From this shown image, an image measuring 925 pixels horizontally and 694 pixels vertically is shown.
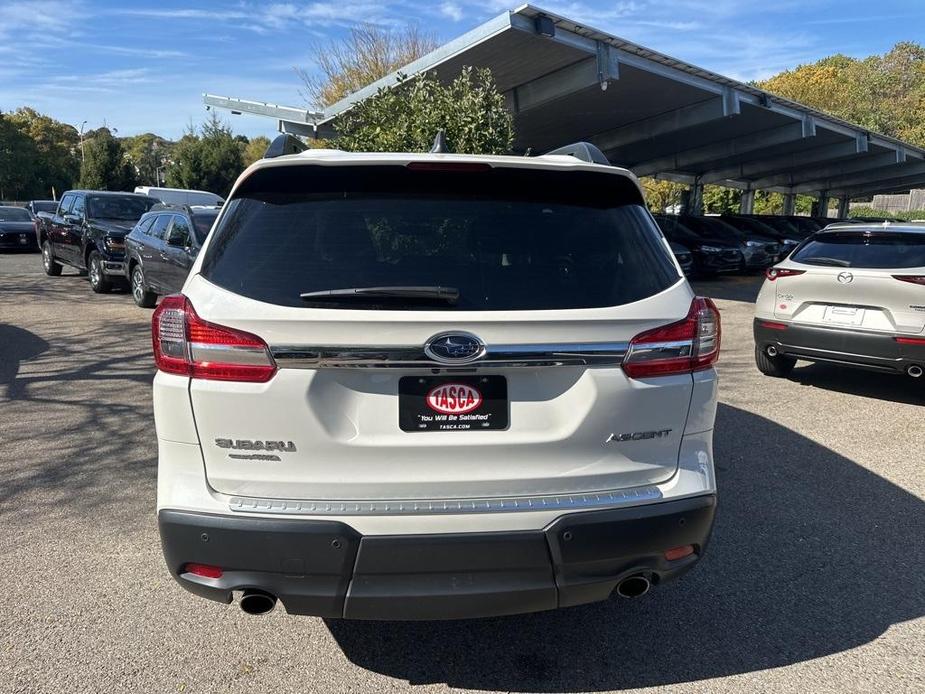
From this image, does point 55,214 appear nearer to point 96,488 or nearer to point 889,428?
point 96,488

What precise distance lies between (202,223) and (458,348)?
8.63 meters

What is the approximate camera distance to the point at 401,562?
224 cm

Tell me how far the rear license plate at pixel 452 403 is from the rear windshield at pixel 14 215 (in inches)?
1030

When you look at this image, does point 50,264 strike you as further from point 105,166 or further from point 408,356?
point 105,166

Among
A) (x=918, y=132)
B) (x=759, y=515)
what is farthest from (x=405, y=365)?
(x=918, y=132)

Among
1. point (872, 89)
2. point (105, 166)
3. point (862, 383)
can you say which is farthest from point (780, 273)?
point (872, 89)

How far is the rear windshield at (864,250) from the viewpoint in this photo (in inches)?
250

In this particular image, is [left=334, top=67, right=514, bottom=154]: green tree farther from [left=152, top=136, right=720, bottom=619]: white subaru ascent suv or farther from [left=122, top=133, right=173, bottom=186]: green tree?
[left=122, top=133, right=173, bottom=186]: green tree

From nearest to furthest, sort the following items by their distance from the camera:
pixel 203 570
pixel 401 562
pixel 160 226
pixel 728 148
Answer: pixel 401 562 < pixel 203 570 < pixel 160 226 < pixel 728 148

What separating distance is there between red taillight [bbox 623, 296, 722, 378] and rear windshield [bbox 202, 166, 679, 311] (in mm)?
151

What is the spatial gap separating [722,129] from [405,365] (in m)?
22.2

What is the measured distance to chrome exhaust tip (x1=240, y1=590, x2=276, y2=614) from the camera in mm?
2334

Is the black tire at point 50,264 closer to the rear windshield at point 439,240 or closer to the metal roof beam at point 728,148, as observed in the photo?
the rear windshield at point 439,240

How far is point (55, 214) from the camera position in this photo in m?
15.9
